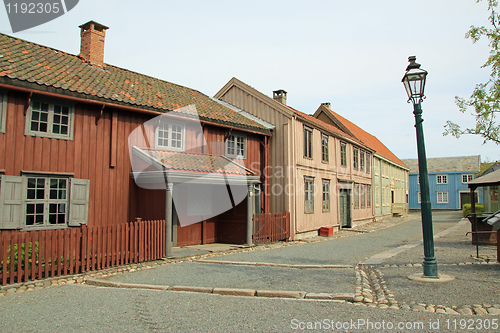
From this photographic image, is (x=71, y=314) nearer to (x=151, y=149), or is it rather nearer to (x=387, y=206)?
(x=151, y=149)

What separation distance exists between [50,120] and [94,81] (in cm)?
241

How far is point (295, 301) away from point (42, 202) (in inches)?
278

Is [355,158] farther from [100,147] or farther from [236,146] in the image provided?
[100,147]

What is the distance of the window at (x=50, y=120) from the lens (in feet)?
31.7

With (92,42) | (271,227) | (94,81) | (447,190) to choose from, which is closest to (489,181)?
(271,227)

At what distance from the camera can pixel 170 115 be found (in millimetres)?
12695

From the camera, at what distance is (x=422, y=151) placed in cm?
770

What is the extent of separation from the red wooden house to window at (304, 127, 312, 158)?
376cm

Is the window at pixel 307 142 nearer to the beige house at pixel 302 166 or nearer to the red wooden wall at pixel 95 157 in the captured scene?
the beige house at pixel 302 166

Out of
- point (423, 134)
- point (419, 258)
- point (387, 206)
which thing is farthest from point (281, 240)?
point (387, 206)

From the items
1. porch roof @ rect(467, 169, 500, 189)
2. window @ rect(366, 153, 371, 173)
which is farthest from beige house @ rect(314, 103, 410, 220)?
porch roof @ rect(467, 169, 500, 189)

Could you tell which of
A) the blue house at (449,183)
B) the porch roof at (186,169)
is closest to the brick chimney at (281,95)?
the porch roof at (186,169)

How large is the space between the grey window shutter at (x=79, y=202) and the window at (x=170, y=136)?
2995 millimetres

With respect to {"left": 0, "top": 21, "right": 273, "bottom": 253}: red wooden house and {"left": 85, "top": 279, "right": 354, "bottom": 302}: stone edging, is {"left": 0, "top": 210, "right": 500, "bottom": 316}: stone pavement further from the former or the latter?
{"left": 0, "top": 21, "right": 273, "bottom": 253}: red wooden house
